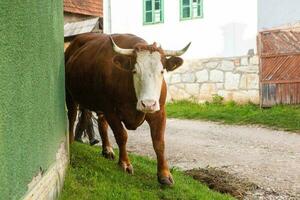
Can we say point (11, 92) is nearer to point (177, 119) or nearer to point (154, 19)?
point (177, 119)

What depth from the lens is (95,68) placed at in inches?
263

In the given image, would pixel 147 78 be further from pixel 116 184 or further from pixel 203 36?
pixel 203 36

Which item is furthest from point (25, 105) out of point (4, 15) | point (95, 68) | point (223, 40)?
point (223, 40)

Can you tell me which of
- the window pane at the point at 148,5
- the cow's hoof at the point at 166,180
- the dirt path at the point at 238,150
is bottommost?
the dirt path at the point at 238,150

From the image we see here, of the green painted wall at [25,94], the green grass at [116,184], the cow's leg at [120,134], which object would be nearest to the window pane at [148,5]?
the green grass at [116,184]

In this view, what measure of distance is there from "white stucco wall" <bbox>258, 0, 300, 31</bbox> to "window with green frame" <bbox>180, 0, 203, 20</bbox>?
227 cm

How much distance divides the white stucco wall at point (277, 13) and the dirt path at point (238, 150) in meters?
6.95

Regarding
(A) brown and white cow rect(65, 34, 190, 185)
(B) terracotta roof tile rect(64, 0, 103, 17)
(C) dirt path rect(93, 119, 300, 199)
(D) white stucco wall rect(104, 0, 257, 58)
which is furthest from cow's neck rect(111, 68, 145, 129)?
(D) white stucco wall rect(104, 0, 257, 58)

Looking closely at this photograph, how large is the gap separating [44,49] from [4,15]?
1.48 metres

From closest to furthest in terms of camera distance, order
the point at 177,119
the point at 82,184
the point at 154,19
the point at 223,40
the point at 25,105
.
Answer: the point at 25,105 → the point at 82,184 → the point at 177,119 → the point at 223,40 → the point at 154,19

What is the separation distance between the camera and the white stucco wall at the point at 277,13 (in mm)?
19094

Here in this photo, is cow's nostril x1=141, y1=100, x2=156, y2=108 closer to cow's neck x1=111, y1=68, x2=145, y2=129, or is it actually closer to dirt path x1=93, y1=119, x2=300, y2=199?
cow's neck x1=111, y1=68, x2=145, y2=129

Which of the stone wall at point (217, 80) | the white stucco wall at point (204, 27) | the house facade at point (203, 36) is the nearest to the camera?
the stone wall at point (217, 80)

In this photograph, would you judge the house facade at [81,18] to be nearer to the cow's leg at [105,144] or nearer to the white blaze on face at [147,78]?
the cow's leg at [105,144]
